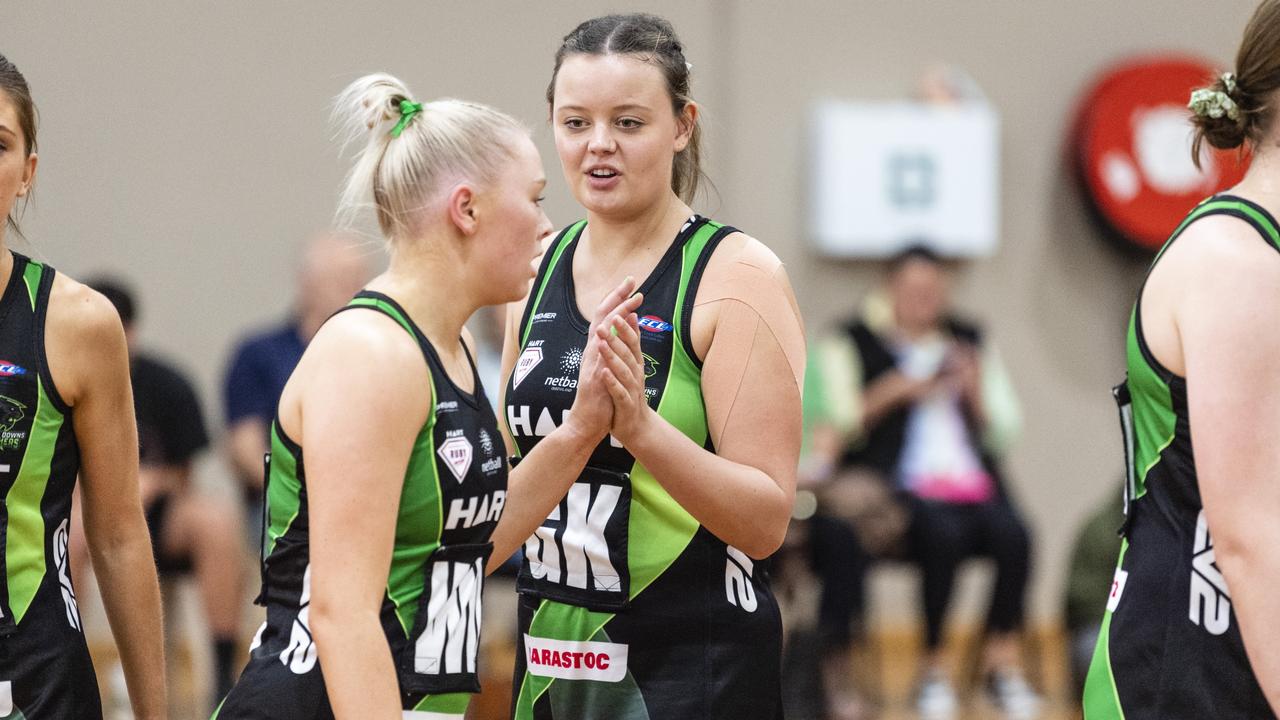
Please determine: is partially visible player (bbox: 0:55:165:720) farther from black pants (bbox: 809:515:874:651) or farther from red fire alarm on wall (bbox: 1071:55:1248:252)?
red fire alarm on wall (bbox: 1071:55:1248:252)

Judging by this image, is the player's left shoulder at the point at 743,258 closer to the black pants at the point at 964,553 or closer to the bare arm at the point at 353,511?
the bare arm at the point at 353,511

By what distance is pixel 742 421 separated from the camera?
6.91 feet

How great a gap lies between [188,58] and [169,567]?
215cm

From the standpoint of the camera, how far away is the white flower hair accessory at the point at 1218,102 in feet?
6.02

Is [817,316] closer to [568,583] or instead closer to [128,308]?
[128,308]

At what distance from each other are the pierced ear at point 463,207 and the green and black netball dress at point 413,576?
0.42ft

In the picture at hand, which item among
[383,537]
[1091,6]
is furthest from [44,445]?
[1091,6]

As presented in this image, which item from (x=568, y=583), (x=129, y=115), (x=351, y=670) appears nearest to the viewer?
(x=351, y=670)

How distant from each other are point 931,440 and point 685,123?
12.2 feet

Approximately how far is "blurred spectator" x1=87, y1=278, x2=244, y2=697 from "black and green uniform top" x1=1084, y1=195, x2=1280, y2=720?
139 inches

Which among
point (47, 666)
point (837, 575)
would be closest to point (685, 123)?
point (47, 666)

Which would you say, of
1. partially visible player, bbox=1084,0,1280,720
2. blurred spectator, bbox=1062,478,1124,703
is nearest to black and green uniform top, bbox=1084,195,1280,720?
partially visible player, bbox=1084,0,1280,720

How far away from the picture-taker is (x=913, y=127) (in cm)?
653

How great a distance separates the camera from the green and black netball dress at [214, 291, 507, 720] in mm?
1703
